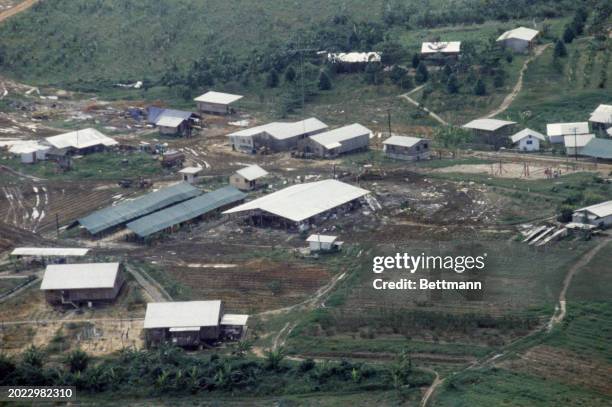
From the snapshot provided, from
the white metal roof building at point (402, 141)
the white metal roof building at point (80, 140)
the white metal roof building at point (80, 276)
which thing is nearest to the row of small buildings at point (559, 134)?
the white metal roof building at point (402, 141)

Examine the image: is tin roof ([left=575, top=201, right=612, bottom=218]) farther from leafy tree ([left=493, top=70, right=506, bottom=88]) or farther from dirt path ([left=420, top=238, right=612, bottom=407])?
leafy tree ([left=493, top=70, right=506, bottom=88])

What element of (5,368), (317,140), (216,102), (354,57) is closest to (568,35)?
(354,57)

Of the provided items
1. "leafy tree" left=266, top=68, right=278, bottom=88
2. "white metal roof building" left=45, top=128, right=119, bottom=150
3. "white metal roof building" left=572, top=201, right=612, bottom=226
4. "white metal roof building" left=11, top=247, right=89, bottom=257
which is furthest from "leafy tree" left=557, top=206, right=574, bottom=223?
"leafy tree" left=266, top=68, right=278, bottom=88

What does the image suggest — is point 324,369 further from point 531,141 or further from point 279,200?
point 531,141

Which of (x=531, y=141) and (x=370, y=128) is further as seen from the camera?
(x=370, y=128)

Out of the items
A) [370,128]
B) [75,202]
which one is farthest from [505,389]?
[370,128]
